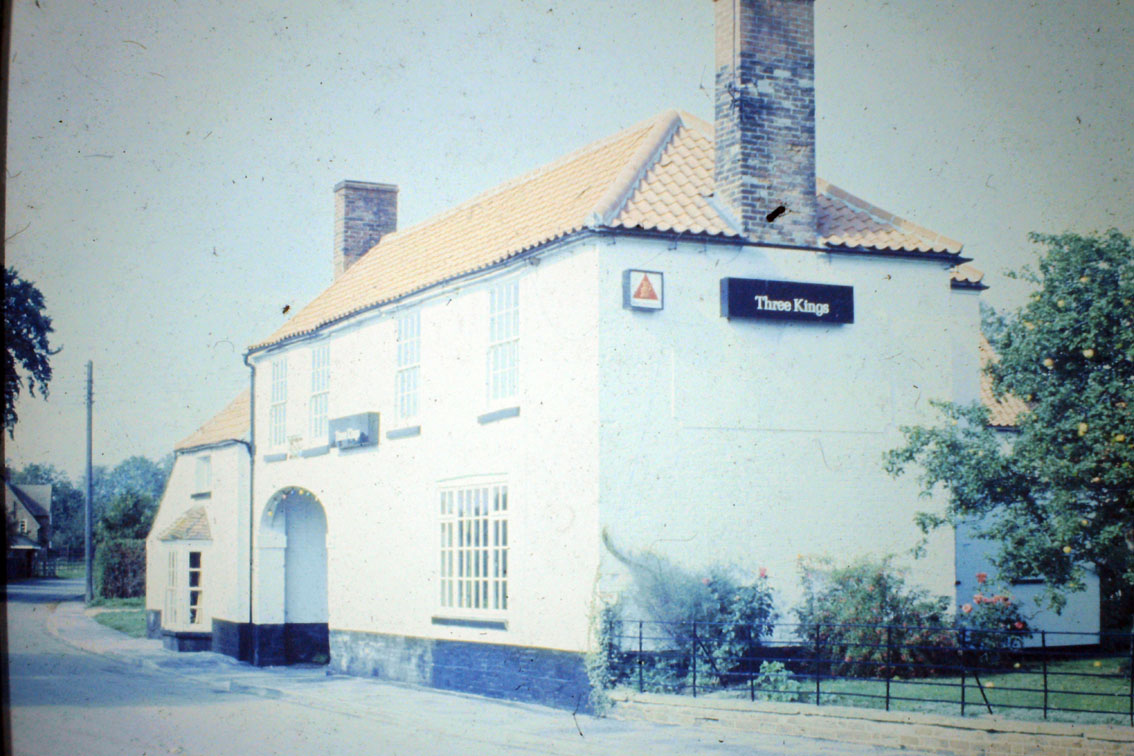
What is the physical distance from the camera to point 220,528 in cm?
2783

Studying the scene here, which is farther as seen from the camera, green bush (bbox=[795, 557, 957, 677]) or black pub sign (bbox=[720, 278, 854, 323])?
black pub sign (bbox=[720, 278, 854, 323])

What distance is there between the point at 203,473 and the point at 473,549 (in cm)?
1384

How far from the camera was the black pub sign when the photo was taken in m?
16.2

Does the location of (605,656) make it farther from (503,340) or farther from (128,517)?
(128,517)

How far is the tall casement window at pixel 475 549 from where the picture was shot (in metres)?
17.6

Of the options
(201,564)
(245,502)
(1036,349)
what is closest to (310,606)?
(245,502)

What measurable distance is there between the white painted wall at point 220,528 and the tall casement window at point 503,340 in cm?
1100

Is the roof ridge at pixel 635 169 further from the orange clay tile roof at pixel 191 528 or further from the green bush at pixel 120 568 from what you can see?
the green bush at pixel 120 568

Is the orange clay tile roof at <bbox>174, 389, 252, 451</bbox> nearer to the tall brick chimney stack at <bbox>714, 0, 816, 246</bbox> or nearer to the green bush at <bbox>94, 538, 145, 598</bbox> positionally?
→ the green bush at <bbox>94, 538, 145, 598</bbox>

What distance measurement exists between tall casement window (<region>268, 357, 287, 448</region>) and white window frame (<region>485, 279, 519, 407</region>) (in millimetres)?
8894

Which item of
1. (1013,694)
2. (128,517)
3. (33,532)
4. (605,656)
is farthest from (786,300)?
(33,532)

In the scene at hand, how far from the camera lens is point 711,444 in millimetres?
16031

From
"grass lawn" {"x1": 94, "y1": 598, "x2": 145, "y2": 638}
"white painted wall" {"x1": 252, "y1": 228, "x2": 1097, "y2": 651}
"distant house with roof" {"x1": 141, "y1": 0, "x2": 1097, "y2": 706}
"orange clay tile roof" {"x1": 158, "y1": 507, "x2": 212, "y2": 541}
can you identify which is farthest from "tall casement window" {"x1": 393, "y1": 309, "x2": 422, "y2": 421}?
"grass lawn" {"x1": 94, "y1": 598, "x2": 145, "y2": 638}

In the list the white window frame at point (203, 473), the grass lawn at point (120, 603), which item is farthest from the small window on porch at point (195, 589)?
the grass lawn at point (120, 603)
